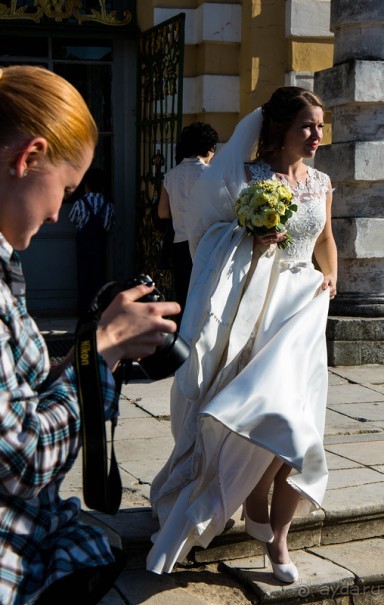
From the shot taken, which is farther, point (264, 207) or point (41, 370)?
point (264, 207)

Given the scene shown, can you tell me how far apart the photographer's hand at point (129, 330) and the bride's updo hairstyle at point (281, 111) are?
2884 millimetres

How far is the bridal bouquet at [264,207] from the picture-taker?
4.42 meters

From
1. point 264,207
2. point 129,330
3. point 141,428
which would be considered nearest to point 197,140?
point 141,428

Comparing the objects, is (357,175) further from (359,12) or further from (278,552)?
(278,552)

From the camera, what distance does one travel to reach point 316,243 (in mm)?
5191

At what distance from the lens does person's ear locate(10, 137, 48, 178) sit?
186 cm

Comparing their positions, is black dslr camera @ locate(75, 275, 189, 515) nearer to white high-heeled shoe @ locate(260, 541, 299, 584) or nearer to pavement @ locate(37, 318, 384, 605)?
pavement @ locate(37, 318, 384, 605)

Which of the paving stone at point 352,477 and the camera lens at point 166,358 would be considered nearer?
the camera lens at point 166,358

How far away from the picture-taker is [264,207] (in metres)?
4.41

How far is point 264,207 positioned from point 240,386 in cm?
77

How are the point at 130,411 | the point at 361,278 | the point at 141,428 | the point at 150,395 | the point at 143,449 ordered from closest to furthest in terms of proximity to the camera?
the point at 143,449 → the point at 141,428 → the point at 130,411 → the point at 150,395 → the point at 361,278

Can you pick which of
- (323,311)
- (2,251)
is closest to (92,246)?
(323,311)

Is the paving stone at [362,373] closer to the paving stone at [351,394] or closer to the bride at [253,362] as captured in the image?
the paving stone at [351,394]

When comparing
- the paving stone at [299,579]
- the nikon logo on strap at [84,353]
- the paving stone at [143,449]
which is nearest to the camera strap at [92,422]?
the nikon logo on strap at [84,353]
